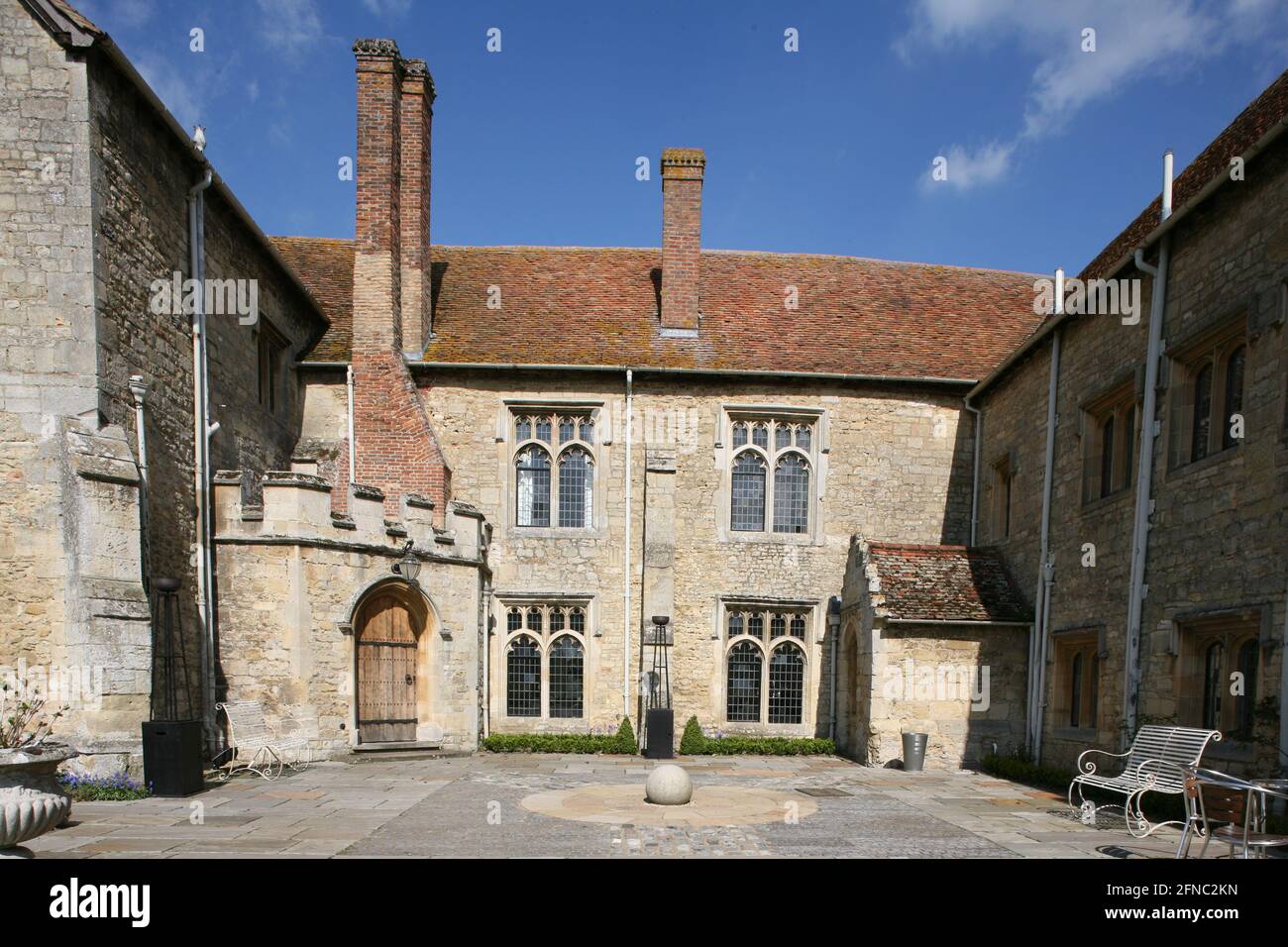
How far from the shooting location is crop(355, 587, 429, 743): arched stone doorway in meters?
13.4

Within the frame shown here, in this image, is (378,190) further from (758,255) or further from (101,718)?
(101,718)

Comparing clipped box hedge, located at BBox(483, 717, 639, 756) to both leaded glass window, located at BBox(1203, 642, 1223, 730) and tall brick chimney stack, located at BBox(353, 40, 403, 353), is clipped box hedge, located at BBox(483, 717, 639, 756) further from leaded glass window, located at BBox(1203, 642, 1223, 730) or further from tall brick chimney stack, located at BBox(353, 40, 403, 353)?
leaded glass window, located at BBox(1203, 642, 1223, 730)

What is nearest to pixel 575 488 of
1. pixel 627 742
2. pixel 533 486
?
pixel 533 486

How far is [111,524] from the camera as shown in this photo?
955 centimetres

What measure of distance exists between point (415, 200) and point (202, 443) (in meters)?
7.33

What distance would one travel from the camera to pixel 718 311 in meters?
18.2

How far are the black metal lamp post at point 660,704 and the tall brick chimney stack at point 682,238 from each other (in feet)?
21.2

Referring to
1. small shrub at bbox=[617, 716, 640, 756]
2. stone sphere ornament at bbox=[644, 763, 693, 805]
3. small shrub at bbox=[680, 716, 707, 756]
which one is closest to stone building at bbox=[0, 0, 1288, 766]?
small shrub at bbox=[680, 716, 707, 756]

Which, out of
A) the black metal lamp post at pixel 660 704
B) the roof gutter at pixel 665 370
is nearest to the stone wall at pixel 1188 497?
the roof gutter at pixel 665 370

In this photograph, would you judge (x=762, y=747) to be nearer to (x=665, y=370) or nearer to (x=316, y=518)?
Answer: (x=665, y=370)

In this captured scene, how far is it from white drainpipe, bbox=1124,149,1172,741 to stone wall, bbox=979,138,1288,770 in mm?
85

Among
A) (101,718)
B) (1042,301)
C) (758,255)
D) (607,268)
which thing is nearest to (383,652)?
(101,718)

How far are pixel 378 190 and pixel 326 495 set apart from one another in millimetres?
6612

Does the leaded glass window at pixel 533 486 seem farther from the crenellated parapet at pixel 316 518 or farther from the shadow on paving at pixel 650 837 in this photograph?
the shadow on paving at pixel 650 837
